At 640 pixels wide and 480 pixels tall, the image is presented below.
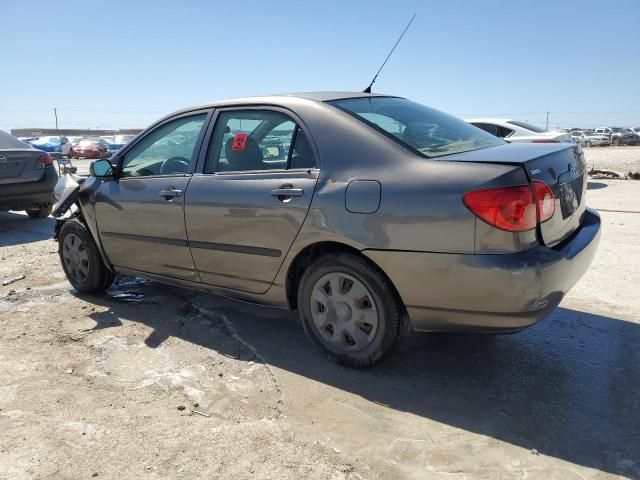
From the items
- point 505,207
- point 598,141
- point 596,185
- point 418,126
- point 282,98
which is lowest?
point 598,141

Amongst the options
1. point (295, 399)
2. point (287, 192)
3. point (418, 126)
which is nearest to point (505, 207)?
point (418, 126)

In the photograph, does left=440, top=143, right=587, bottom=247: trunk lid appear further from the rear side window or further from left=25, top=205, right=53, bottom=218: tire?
left=25, top=205, right=53, bottom=218: tire

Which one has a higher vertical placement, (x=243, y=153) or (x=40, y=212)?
(x=243, y=153)

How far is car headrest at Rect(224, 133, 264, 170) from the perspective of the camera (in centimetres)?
350

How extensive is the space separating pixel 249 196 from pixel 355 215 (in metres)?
0.78

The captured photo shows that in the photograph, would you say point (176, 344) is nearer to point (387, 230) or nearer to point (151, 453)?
point (151, 453)

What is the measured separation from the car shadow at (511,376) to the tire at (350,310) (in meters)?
0.14

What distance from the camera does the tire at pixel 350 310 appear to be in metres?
3.00

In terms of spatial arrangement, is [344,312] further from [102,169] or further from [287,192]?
[102,169]

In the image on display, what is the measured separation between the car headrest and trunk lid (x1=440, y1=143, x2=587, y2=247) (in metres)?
1.24

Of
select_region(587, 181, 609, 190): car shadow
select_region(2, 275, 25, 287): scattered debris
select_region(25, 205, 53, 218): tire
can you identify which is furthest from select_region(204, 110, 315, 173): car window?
select_region(587, 181, 609, 190): car shadow

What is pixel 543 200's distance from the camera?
2.69 meters

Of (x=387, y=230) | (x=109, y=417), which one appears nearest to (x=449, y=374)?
(x=387, y=230)

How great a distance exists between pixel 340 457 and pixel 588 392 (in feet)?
4.74
